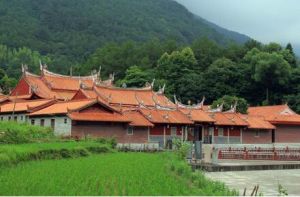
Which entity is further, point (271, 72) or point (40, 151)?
point (271, 72)

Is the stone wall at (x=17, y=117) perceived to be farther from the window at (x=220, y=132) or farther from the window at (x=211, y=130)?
the window at (x=220, y=132)

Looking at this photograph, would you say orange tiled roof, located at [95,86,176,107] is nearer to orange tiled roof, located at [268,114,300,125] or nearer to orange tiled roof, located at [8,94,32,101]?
orange tiled roof, located at [8,94,32,101]

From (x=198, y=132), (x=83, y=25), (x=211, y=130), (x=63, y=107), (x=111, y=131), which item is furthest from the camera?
(x=83, y=25)

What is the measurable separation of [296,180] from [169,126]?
17.2 metres

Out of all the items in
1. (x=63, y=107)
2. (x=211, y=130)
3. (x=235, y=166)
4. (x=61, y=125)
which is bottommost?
(x=235, y=166)

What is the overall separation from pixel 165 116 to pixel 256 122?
11.6 meters

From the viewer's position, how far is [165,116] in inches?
1640

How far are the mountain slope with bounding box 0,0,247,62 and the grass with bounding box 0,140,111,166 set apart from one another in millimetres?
96805

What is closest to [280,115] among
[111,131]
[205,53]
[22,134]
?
[111,131]

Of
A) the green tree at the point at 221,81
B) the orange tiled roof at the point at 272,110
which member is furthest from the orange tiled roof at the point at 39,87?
the green tree at the point at 221,81

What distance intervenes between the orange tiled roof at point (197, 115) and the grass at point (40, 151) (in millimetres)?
15849

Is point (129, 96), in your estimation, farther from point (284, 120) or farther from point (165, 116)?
point (284, 120)

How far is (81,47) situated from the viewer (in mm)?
128125

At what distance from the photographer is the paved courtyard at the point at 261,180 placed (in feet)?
69.6
